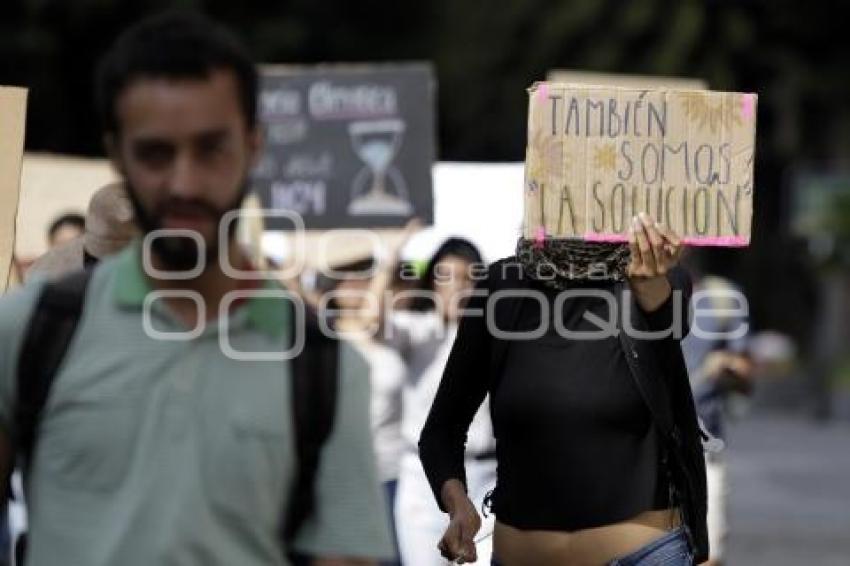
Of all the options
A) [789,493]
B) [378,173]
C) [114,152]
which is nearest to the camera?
[114,152]

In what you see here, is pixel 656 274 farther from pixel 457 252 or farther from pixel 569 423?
pixel 457 252

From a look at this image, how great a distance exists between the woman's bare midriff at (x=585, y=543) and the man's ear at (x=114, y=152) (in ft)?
7.13

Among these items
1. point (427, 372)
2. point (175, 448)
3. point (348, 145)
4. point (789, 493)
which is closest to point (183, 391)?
point (175, 448)

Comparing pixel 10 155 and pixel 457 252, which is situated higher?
pixel 10 155

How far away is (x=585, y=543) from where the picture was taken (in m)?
5.25

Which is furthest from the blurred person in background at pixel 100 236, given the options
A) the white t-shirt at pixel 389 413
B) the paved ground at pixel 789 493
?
the paved ground at pixel 789 493

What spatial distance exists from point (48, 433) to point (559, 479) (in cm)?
217

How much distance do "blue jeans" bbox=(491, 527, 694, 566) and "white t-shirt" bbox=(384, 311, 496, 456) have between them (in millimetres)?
2968

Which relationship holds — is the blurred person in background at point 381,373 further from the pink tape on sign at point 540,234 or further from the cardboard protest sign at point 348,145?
the pink tape on sign at point 540,234

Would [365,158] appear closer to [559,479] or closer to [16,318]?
A: [559,479]

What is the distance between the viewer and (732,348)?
9.88 meters

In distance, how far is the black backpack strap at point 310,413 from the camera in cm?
324

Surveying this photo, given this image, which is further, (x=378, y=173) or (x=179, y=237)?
(x=378, y=173)

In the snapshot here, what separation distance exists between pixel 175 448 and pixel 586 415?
2155 mm
